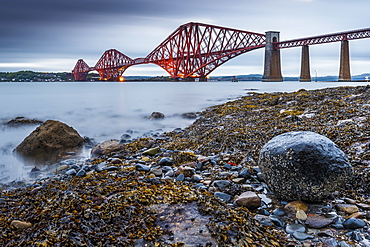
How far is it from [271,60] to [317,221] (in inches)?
2365

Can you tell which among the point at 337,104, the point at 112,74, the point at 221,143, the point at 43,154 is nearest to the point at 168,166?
the point at 221,143

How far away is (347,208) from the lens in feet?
8.00

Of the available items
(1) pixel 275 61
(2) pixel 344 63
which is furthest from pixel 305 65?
(2) pixel 344 63

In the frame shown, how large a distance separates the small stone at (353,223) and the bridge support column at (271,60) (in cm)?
5937

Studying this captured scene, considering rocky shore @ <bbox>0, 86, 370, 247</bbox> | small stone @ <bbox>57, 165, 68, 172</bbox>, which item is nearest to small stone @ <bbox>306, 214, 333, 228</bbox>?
rocky shore @ <bbox>0, 86, 370, 247</bbox>

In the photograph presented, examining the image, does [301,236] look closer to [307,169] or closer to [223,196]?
[307,169]

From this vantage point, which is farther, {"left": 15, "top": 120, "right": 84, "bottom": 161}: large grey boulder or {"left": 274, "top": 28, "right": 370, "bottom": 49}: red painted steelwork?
{"left": 274, "top": 28, "right": 370, "bottom": 49}: red painted steelwork

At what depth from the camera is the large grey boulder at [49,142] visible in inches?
225

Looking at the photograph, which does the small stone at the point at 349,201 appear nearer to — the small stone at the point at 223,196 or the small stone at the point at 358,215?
the small stone at the point at 358,215

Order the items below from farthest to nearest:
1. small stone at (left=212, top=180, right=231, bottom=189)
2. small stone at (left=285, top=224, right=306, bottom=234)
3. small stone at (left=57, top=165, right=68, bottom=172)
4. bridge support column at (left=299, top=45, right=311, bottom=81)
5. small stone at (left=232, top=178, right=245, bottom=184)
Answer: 1. bridge support column at (left=299, top=45, right=311, bottom=81)
2. small stone at (left=57, top=165, right=68, bottom=172)
3. small stone at (left=232, top=178, right=245, bottom=184)
4. small stone at (left=212, top=180, right=231, bottom=189)
5. small stone at (left=285, top=224, right=306, bottom=234)

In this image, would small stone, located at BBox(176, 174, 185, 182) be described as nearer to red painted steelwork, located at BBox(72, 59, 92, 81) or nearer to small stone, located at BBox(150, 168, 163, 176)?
small stone, located at BBox(150, 168, 163, 176)

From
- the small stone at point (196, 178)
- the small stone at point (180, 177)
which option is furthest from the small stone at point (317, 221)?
the small stone at point (180, 177)

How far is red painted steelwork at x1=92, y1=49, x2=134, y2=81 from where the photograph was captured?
253ft

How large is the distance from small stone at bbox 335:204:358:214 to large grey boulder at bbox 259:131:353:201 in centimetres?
17
